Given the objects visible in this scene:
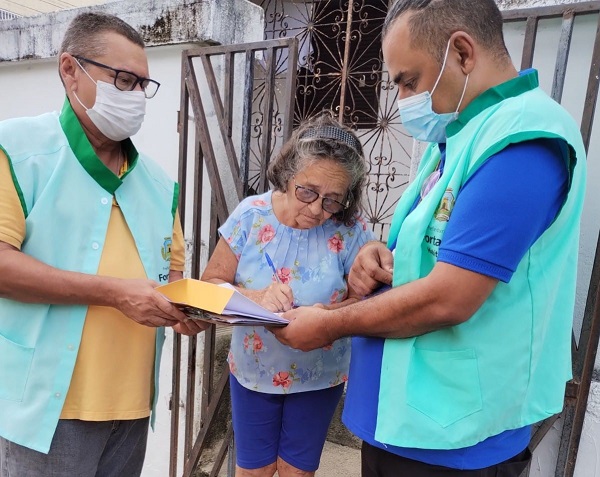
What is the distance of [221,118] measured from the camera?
2619 mm

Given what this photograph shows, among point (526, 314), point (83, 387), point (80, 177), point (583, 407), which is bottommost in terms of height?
point (583, 407)

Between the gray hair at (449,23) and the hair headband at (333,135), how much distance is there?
0.61m

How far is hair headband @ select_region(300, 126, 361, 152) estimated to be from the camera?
5.77 feet

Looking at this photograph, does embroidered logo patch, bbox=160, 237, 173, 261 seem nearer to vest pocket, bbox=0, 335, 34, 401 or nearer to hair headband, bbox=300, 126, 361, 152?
vest pocket, bbox=0, 335, 34, 401

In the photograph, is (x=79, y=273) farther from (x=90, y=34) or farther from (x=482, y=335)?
(x=482, y=335)

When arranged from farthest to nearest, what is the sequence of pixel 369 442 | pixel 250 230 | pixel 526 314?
1. pixel 250 230
2. pixel 369 442
3. pixel 526 314

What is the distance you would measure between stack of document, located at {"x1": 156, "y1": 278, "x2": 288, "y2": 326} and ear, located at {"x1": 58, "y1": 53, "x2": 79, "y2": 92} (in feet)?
2.34

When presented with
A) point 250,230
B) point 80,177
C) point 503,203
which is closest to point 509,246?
point 503,203

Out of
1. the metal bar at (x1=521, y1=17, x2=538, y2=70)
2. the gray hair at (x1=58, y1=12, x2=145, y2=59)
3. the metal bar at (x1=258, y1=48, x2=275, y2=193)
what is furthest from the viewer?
the metal bar at (x1=258, y1=48, x2=275, y2=193)

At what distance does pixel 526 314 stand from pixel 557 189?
0.99ft

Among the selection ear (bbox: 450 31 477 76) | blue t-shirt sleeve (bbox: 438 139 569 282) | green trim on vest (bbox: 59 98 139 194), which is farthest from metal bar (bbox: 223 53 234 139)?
blue t-shirt sleeve (bbox: 438 139 569 282)

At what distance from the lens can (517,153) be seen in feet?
3.34

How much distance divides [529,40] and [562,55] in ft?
0.44

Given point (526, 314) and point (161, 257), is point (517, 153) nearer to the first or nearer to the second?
A: point (526, 314)
